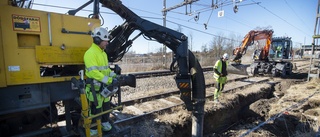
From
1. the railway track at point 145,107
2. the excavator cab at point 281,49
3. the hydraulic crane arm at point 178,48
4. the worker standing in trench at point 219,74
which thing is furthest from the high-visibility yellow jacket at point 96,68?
the excavator cab at point 281,49

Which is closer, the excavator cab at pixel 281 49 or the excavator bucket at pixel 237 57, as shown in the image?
the excavator bucket at pixel 237 57

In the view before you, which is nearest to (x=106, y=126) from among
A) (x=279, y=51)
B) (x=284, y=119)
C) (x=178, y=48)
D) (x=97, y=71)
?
(x=97, y=71)

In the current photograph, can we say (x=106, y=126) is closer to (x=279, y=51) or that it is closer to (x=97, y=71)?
(x=97, y=71)

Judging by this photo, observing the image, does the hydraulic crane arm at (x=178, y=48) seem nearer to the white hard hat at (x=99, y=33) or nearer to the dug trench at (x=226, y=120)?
the white hard hat at (x=99, y=33)

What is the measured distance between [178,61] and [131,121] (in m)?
2.41

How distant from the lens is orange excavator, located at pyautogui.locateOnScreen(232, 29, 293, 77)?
14078mm

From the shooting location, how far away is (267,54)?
15.0 metres

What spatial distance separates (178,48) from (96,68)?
76.5 inches

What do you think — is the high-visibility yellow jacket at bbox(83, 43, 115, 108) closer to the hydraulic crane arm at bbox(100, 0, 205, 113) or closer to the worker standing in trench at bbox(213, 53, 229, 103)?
the hydraulic crane arm at bbox(100, 0, 205, 113)

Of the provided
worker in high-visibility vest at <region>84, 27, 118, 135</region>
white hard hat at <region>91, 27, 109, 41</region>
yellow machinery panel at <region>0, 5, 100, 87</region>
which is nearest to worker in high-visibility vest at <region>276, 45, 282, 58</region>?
worker in high-visibility vest at <region>84, 27, 118, 135</region>

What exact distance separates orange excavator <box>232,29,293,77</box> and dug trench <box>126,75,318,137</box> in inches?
211

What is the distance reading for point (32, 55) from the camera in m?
2.88

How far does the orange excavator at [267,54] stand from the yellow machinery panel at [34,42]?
519 inches

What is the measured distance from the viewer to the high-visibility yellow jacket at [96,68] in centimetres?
315
